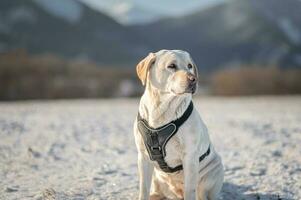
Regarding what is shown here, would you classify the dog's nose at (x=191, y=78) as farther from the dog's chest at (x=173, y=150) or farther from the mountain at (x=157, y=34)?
the mountain at (x=157, y=34)

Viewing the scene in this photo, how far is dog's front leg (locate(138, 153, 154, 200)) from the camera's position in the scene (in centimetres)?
521

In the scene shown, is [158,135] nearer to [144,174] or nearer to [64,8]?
[144,174]

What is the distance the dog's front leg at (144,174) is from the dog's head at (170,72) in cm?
81

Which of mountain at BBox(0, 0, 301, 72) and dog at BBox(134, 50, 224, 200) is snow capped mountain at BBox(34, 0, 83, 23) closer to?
mountain at BBox(0, 0, 301, 72)

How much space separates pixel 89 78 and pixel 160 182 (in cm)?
4056

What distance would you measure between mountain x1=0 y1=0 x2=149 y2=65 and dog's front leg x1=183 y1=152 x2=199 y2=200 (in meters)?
94.1

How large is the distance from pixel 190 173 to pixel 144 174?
1.80 ft

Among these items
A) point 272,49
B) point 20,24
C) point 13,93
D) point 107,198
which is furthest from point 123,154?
point 272,49

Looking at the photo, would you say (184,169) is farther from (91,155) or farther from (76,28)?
(76,28)

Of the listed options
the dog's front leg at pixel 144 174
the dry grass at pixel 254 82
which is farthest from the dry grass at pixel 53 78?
the dog's front leg at pixel 144 174

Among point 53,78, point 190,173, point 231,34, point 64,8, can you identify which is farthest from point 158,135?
point 231,34

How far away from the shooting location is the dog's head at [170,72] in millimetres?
4652

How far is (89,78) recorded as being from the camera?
45.7 meters

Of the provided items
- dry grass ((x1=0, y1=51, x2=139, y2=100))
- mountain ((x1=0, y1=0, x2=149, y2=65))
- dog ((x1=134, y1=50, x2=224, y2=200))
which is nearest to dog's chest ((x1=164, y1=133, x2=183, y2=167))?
dog ((x1=134, y1=50, x2=224, y2=200))
